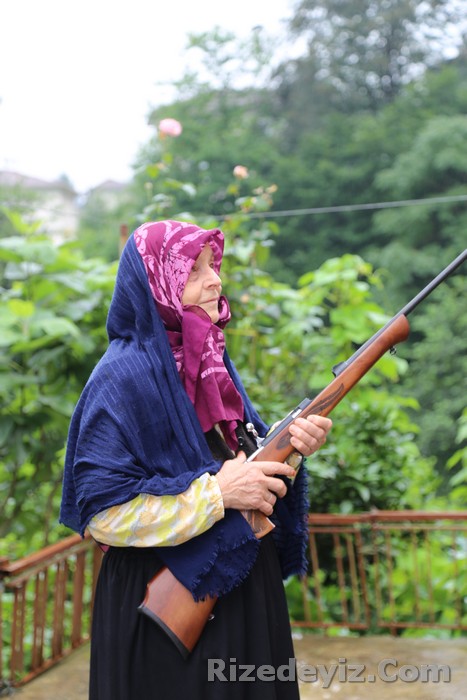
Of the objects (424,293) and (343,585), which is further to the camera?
(343,585)

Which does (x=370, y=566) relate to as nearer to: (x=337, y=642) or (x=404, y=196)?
(x=337, y=642)

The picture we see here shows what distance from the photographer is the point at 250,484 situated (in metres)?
1.58

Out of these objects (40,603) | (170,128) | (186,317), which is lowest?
(40,603)

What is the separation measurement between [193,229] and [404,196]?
2059cm

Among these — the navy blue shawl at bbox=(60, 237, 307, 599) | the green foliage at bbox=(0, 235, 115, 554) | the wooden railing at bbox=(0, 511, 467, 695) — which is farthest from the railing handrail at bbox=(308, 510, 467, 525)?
the navy blue shawl at bbox=(60, 237, 307, 599)

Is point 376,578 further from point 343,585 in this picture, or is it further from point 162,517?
point 162,517

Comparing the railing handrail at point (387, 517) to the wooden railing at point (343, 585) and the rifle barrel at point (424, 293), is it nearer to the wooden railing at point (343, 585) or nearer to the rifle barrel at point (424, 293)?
the wooden railing at point (343, 585)

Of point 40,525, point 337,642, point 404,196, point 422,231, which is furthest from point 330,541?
point 404,196

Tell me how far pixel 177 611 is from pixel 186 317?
1.93 feet

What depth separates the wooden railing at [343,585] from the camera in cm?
335

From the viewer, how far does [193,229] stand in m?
1.67

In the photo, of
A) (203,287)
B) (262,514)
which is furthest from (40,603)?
(203,287)

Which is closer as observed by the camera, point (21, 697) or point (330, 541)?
point (21, 697)

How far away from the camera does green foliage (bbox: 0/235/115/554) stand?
3.19 m
